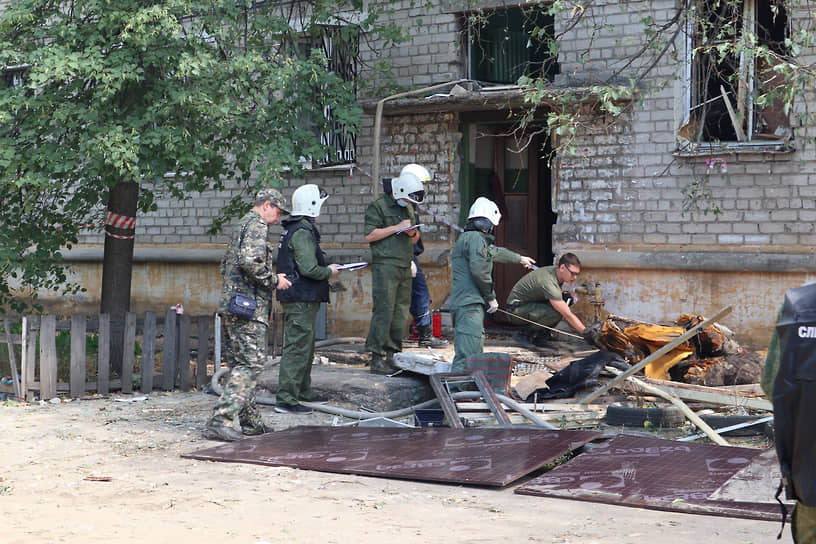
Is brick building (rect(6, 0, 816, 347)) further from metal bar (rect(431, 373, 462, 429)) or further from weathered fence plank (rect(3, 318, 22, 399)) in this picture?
weathered fence plank (rect(3, 318, 22, 399))

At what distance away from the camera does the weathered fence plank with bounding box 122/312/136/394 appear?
8750 mm

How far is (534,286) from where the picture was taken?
31.9 ft

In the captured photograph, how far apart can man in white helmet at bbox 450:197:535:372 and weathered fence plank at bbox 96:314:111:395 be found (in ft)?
10.7

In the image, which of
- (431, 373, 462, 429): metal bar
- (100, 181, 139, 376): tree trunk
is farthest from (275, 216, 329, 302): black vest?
(100, 181, 139, 376): tree trunk

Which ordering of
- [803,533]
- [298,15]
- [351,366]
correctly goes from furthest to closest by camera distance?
[298,15]
[351,366]
[803,533]

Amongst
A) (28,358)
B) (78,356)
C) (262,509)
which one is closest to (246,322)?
(262,509)

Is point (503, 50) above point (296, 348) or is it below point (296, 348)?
above

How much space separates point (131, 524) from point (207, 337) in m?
4.86

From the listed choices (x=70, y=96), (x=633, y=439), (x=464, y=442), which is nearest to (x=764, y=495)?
(x=633, y=439)

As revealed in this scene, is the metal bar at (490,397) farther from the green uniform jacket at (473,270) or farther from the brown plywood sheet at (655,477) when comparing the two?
the brown plywood sheet at (655,477)

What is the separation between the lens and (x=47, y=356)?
27.6 feet

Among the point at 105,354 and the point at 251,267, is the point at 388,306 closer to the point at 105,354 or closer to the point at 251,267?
the point at 251,267

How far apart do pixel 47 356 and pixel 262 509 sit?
173 inches

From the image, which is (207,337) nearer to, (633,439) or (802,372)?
(633,439)
